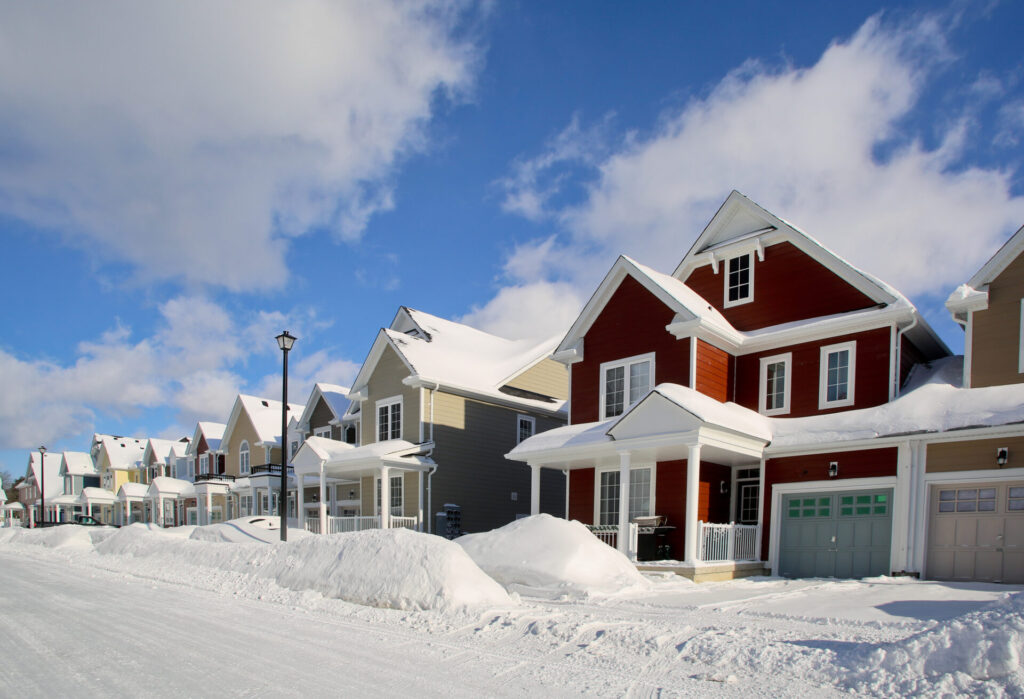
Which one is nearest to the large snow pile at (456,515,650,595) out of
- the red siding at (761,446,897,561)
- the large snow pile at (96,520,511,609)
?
the large snow pile at (96,520,511,609)

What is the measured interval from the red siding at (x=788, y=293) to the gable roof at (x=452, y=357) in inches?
376

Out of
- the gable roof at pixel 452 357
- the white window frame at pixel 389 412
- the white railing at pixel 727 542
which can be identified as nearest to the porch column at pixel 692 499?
the white railing at pixel 727 542

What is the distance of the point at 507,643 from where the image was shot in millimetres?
7809

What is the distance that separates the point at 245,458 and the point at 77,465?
37.1 meters

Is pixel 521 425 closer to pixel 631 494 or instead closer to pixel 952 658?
pixel 631 494

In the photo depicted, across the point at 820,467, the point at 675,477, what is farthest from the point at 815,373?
the point at 675,477

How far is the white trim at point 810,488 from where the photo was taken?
595 inches

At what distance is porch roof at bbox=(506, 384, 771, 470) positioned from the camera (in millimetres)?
15523

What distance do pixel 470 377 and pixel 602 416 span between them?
774 centimetres

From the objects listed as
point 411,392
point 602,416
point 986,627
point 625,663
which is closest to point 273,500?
point 411,392

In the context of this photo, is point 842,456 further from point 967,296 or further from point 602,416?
point 602,416

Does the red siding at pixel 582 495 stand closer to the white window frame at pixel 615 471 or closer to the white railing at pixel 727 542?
the white window frame at pixel 615 471

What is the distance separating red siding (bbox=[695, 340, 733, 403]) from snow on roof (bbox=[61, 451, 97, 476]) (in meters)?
63.4

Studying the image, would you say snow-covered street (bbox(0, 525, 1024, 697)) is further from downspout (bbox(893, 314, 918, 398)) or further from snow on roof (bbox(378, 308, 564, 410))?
snow on roof (bbox(378, 308, 564, 410))
